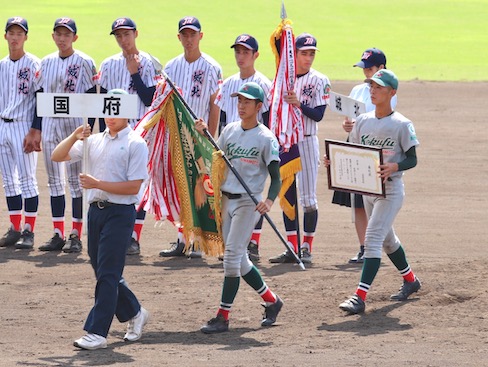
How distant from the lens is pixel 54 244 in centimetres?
1257

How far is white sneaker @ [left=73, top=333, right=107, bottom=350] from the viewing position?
27.7 feet

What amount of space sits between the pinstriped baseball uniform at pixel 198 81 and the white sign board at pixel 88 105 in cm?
295

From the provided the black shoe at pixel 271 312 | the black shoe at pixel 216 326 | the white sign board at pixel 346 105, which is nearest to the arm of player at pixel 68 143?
the black shoe at pixel 216 326

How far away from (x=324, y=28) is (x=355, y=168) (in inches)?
1157

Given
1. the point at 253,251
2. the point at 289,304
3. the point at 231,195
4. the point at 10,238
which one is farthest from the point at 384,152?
the point at 10,238

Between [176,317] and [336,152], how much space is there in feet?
6.33

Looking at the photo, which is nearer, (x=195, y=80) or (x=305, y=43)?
(x=305, y=43)

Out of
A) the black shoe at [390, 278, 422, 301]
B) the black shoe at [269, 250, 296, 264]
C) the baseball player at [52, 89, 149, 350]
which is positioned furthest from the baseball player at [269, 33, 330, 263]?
the baseball player at [52, 89, 149, 350]

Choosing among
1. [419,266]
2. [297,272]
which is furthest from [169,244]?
[419,266]

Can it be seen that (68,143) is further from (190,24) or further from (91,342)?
(190,24)

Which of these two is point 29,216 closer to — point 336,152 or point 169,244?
point 169,244

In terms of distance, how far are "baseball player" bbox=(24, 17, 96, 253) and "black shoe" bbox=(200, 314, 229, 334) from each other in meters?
3.69

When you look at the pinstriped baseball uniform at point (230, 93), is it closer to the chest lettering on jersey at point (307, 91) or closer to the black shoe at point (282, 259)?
the chest lettering on jersey at point (307, 91)

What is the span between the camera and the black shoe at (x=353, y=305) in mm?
9570
